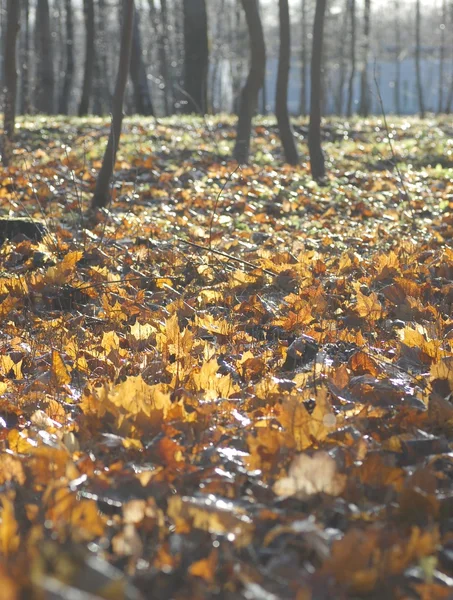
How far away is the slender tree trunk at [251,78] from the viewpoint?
12.3 m

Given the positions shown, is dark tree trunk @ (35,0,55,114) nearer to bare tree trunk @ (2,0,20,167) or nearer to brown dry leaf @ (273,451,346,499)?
bare tree trunk @ (2,0,20,167)

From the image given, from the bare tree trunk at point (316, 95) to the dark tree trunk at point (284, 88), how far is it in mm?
1054

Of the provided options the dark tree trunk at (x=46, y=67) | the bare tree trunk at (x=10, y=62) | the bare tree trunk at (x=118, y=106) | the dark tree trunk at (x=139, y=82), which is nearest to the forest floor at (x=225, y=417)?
the bare tree trunk at (x=118, y=106)

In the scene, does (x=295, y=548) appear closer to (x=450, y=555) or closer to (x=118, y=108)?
(x=450, y=555)

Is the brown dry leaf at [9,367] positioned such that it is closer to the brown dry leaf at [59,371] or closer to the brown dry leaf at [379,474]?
the brown dry leaf at [59,371]

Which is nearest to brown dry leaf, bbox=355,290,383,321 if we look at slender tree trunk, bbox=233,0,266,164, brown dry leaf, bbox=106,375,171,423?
brown dry leaf, bbox=106,375,171,423

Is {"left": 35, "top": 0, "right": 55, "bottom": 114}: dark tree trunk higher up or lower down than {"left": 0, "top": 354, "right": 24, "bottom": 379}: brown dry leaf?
higher up

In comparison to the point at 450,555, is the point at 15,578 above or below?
above

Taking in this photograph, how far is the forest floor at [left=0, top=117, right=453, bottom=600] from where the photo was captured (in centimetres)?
187

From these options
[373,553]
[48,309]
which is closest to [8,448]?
[373,553]

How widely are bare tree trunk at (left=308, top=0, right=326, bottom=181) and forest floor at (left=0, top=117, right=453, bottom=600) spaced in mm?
4565

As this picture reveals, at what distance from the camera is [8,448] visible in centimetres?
279

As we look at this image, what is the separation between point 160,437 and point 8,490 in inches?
23.3

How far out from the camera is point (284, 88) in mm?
13766
